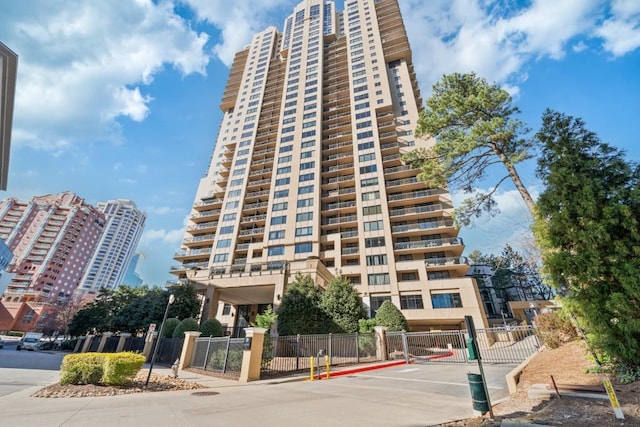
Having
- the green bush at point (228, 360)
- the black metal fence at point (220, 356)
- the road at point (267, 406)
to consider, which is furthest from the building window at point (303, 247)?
the road at point (267, 406)

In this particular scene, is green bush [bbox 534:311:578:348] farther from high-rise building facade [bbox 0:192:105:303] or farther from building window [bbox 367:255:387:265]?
high-rise building facade [bbox 0:192:105:303]

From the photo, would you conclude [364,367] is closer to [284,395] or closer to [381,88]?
[284,395]

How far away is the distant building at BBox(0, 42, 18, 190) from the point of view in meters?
12.1

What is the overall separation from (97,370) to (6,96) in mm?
14141

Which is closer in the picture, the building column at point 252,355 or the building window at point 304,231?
the building column at point 252,355

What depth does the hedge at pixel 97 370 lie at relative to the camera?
9227mm

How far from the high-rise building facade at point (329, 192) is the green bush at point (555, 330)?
17254 mm

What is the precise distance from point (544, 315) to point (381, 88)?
157ft

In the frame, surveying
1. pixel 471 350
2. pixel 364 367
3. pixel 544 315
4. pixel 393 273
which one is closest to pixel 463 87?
pixel 544 315

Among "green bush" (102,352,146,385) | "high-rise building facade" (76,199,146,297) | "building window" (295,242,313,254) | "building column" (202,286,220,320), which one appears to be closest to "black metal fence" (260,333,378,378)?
"green bush" (102,352,146,385)

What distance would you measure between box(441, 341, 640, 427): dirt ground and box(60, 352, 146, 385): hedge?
1058cm

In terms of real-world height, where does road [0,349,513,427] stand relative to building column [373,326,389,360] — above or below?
below

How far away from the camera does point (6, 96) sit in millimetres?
13141

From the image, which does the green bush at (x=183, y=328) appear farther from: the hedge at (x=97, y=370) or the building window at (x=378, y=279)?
the building window at (x=378, y=279)
